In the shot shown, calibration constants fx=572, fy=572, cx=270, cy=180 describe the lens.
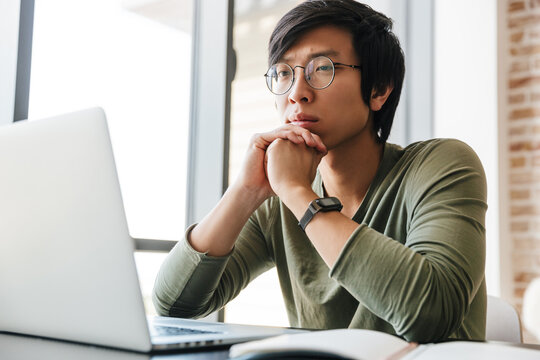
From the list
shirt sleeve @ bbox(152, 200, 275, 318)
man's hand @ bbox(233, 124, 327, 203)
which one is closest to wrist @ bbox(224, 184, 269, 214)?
man's hand @ bbox(233, 124, 327, 203)

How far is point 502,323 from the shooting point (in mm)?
1351

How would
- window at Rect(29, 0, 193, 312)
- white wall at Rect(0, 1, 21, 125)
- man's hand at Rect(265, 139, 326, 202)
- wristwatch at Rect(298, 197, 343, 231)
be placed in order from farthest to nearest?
window at Rect(29, 0, 193, 312) < white wall at Rect(0, 1, 21, 125) < man's hand at Rect(265, 139, 326, 202) < wristwatch at Rect(298, 197, 343, 231)

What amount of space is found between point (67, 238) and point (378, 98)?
97 cm

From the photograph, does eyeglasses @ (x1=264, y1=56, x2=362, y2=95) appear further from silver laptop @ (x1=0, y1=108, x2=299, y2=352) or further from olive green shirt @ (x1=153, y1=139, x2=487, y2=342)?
silver laptop @ (x1=0, y1=108, x2=299, y2=352)

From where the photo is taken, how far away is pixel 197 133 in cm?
235

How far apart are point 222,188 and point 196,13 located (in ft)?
2.44

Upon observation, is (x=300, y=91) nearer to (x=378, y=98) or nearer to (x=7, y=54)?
(x=378, y=98)

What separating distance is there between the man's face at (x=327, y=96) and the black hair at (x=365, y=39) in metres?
0.02

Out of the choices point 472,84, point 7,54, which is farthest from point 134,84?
point 472,84

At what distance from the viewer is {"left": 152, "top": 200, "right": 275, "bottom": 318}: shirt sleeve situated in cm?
124

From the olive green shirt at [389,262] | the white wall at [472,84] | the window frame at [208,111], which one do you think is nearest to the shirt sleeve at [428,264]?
the olive green shirt at [389,262]

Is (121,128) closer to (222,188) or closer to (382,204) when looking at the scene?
(222,188)

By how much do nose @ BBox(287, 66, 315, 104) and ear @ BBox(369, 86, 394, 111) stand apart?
21 cm

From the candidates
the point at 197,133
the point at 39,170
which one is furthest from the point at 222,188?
the point at 39,170
